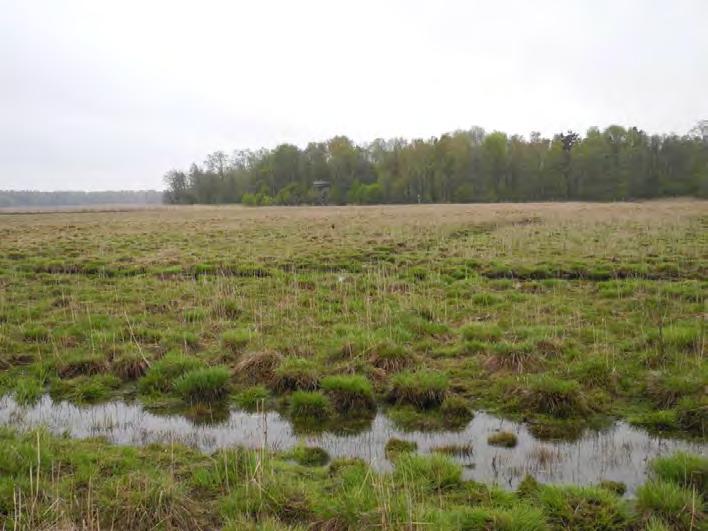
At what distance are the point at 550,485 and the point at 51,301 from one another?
501 inches

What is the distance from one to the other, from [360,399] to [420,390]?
0.92 m

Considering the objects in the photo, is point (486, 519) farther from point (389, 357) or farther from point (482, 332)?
point (482, 332)

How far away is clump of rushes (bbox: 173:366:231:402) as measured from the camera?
8203 millimetres

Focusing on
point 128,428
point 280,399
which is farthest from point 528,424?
point 128,428

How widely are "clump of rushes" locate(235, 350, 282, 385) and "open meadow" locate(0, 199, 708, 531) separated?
0.03 m

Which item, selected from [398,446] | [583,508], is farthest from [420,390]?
[583,508]

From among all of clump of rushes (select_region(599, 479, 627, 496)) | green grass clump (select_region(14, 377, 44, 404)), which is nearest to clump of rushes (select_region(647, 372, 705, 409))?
clump of rushes (select_region(599, 479, 627, 496))

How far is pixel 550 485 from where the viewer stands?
543 cm

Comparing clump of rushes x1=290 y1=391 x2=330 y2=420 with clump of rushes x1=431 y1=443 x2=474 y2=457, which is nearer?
clump of rushes x1=431 y1=443 x2=474 y2=457

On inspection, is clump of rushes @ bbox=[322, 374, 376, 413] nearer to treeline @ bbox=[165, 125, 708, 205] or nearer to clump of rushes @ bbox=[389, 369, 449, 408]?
clump of rushes @ bbox=[389, 369, 449, 408]

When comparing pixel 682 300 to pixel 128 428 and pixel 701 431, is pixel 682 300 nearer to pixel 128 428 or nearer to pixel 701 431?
pixel 701 431

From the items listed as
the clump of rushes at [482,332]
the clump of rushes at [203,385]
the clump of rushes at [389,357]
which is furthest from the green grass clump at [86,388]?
the clump of rushes at [482,332]

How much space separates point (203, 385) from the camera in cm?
827

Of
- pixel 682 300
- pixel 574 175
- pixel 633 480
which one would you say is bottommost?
pixel 633 480
